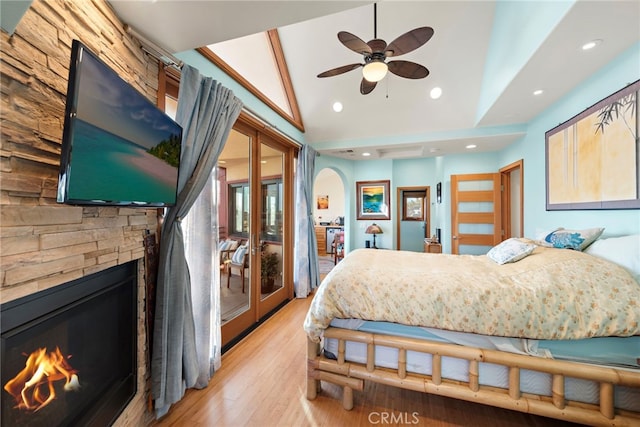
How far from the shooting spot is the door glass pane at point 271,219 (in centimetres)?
311

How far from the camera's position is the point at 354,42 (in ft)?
6.39

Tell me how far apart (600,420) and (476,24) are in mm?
3434

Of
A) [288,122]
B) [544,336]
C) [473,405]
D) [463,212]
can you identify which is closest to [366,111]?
[288,122]

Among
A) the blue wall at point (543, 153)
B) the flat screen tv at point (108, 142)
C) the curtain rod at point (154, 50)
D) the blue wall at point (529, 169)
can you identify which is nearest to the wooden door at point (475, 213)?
the blue wall at point (529, 169)

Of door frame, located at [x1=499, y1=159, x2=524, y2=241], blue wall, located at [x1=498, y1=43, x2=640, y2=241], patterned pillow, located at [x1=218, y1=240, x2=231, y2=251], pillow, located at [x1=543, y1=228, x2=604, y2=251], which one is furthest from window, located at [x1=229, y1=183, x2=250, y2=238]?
door frame, located at [x1=499, y1=159, x2=524, y2=241]

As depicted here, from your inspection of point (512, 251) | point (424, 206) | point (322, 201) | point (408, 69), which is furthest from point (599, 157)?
point (322, 201)

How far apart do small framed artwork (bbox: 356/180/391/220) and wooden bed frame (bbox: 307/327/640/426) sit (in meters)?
3.95

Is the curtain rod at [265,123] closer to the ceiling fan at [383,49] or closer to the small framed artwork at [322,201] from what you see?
the ceiling fan at [383,49]

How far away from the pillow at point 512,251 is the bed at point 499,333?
0.04 metres

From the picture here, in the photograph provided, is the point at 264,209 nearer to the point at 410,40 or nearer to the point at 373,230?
the point at 410,40

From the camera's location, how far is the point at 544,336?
4.62 feet

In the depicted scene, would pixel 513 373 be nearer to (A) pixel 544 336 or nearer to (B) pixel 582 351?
(A) pixel 544 336

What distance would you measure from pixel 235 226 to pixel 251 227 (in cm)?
22

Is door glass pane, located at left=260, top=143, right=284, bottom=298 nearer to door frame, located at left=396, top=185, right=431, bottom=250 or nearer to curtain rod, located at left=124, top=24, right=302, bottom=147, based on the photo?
curtain rod, located at left=124, top=24, right=302, bottom=147
